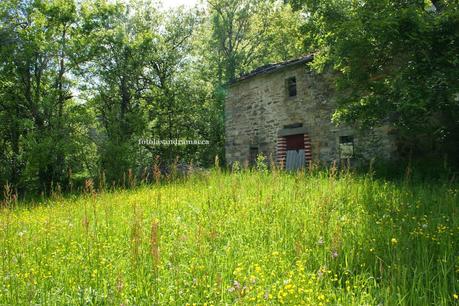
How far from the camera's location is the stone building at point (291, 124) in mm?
12647

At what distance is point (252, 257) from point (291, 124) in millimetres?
12046

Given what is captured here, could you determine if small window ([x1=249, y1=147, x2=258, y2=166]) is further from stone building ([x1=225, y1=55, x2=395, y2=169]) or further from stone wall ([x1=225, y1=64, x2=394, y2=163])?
stone wall ([x1=225, y1=64, x2=394, y2=163])

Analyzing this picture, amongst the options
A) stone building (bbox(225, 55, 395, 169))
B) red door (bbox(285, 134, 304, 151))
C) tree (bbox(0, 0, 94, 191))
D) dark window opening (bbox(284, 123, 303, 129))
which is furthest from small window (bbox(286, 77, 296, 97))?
tree (bbox(0, 0, 94, 191))

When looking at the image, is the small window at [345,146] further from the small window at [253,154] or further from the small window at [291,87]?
the small window at [253,154]

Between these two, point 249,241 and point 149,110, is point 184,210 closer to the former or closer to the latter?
point 249,241

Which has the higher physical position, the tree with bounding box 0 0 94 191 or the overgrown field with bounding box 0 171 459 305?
the tree with bounding box 0 0 94 191

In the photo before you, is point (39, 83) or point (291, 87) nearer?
point (291, 87)

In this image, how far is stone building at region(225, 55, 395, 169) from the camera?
12.6 m

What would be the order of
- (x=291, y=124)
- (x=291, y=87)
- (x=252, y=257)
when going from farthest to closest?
(x=291, y=87), (x=291, y=124), (x=252, y=257)

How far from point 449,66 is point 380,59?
2002 millimetres

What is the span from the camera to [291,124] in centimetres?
1505

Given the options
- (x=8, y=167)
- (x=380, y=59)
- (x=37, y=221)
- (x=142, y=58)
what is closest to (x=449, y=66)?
(x=380, y=59)

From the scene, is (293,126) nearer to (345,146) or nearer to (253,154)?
(345,146)

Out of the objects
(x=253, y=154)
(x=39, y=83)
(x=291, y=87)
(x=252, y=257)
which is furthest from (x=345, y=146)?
(x=39, y=83)
